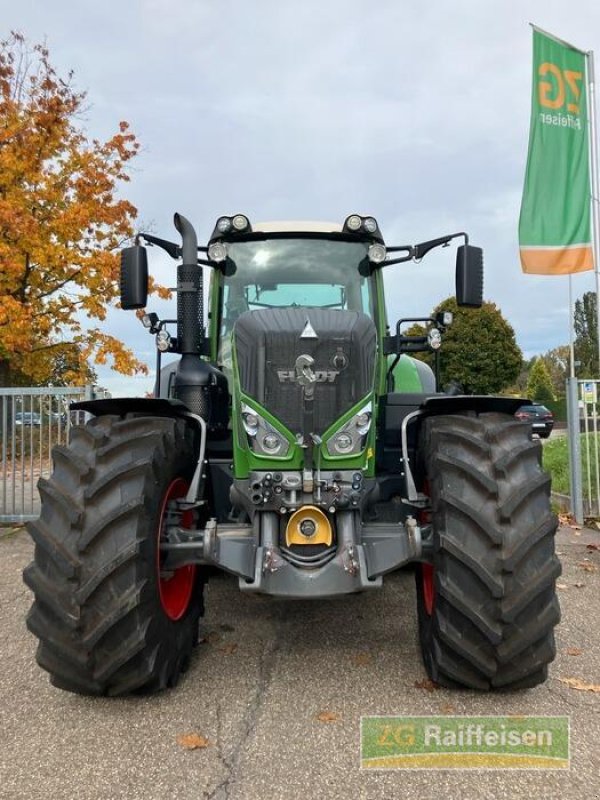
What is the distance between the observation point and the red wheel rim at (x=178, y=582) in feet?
10.8

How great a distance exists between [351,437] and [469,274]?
5.87ft

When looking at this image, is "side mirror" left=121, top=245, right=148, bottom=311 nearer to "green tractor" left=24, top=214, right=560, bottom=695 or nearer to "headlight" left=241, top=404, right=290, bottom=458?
"green tractor" left=24, top=214, right=560, bottom=695

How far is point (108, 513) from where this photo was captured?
2803mm

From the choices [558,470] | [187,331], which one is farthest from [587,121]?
[187,331]

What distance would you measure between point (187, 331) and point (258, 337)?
1060mm

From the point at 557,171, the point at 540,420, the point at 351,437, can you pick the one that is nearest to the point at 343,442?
the point at 351,437

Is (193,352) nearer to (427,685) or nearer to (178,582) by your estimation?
(178,582)

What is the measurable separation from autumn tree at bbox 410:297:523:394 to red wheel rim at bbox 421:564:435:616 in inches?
1286

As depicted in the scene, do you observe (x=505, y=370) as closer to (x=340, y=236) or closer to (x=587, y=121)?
(x=587, y=121)

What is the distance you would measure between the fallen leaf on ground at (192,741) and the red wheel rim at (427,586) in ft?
4.24

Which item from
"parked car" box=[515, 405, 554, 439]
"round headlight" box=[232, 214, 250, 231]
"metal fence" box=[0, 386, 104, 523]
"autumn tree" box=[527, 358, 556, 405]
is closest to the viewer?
A: "round headlight" box=[232, 214, 250, 231]

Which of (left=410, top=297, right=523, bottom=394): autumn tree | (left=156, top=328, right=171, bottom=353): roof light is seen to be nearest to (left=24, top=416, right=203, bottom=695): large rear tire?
(left=156, top=328, right=171, bottom=353): roof light

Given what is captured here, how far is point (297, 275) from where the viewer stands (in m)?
4.30

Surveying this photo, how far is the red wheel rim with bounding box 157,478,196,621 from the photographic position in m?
3.28
